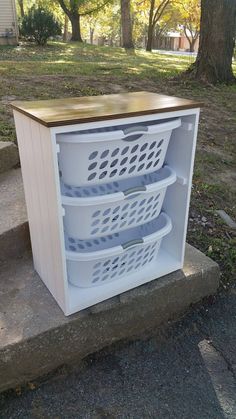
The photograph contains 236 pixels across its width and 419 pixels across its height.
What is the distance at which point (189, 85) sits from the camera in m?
5.68

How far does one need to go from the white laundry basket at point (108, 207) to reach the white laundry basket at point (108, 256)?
81mm

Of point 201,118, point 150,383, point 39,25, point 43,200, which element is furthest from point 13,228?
point 39,25

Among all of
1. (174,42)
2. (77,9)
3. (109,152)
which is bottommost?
(109,152)

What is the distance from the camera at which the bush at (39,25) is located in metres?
13.0

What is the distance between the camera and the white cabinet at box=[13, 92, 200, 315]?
128cm

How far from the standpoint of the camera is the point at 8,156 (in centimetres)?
250

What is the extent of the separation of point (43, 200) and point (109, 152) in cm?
34

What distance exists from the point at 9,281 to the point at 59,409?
63 cm

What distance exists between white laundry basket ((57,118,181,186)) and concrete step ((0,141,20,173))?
4.04ft

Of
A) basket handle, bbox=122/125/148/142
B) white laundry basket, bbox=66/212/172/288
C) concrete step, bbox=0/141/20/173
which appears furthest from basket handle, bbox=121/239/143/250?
concrete step, bbox=0/141/20/173

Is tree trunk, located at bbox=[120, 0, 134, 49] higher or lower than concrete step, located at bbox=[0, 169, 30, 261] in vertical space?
higher

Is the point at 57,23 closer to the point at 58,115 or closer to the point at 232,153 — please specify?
the point at 232,153

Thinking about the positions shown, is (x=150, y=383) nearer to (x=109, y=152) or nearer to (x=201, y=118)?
(x=109, y=152)

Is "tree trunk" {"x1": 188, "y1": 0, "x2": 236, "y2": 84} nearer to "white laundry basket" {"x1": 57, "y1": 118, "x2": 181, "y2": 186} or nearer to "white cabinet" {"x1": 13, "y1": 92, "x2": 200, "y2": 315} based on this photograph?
"white cabinet" {"x1": 13, "y1": 92, "x2": 200, "y2": 315}
